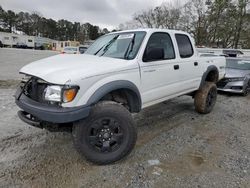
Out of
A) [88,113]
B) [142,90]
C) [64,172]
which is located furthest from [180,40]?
[64,172]

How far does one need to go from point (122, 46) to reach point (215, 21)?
36330 mm

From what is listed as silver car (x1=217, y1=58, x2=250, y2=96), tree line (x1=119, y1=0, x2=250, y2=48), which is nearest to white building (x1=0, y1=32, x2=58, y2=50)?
tree line (x1=119, y1=0, x2=250, y2=48)

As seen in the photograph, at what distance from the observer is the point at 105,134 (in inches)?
123

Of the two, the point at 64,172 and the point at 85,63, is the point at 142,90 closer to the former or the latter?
the point at 85,63

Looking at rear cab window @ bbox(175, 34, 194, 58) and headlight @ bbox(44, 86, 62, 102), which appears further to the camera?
rear cab window @ bbox(175, 34, 194, 58)

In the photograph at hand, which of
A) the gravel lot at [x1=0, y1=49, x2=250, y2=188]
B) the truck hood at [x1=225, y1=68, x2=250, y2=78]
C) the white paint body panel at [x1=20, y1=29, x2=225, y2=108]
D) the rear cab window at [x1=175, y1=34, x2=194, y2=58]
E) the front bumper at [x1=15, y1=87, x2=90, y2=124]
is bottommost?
the gravel lot at [x1=0, y1=49, x2=250, y2=188]

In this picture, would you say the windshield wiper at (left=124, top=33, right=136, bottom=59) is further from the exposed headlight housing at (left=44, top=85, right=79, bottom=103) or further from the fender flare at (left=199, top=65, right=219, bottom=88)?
the fender flare at (left=199, top=65, right=219, bottom=88)

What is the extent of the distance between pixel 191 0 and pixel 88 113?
1628 inches

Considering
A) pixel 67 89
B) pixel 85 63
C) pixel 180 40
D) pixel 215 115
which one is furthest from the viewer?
pixel 215 115

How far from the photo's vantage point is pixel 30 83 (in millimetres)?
3078

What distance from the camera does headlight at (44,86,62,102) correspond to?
2725 millimetres

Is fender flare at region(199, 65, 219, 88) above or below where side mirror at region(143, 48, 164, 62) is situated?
below

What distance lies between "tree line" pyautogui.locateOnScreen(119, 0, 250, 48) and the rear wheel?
32.5 m

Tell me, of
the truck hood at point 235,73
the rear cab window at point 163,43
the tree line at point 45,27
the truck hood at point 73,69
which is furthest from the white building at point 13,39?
the truck hood at point 73,69
